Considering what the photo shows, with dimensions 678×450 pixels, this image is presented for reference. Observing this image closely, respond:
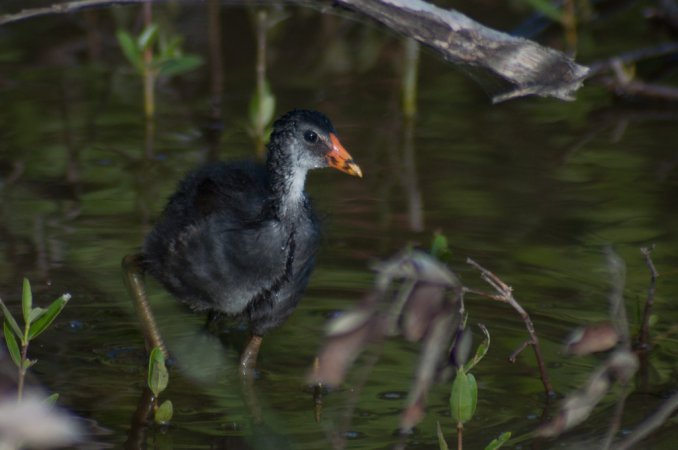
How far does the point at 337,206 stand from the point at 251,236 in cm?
179

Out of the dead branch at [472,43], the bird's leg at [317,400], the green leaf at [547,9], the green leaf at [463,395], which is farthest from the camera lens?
the green leaf at [547,9]

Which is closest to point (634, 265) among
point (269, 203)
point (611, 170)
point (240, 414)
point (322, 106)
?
point (611, 170)

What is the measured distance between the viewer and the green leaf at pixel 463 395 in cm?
304

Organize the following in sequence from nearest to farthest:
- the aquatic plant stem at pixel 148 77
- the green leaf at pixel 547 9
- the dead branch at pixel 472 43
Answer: the dead branch at pixel 472 43
the aquatic plant stem at pixel 148 77
the green leaf at pixel 547 9

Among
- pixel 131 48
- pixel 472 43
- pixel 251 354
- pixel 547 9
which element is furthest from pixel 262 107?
pixel 472 43

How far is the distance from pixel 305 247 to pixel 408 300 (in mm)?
2233

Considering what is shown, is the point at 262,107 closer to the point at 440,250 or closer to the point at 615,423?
the point at 440,250

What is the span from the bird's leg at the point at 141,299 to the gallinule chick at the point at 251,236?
0.01 meters

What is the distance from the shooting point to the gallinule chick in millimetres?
4391

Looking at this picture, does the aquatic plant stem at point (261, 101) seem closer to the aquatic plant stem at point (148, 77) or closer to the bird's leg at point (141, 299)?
the aquatic plant stem at point (148, 77)

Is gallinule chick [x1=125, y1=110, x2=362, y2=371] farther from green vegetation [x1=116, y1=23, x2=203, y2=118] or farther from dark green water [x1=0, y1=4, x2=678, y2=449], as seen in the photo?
green vegetation [x1=116, y1=23, x2=203, y2=118]

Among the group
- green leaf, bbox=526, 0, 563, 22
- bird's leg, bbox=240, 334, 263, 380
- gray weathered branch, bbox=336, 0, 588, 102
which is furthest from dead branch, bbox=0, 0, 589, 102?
green leaf, bbox=526, 0, 563, 22

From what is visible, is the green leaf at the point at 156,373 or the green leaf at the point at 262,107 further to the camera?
the green leaf at the point at 262,107

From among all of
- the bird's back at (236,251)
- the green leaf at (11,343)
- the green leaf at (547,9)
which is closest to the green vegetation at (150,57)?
the bird's back at (236,251)
